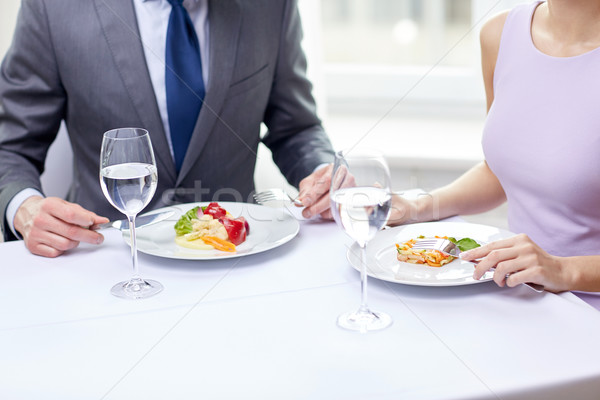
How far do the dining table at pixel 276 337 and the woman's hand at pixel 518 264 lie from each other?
0.08 ft

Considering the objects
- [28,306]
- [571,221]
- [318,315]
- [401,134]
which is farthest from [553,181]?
[401,134]

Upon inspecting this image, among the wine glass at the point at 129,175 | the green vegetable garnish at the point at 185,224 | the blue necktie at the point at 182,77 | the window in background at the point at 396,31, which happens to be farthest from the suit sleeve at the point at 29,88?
the window in background at the point at 396,31

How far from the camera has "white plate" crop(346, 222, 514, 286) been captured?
93 centimetres

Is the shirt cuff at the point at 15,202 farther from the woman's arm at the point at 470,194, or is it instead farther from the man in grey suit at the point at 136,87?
the woman's arm at the point at 470,194

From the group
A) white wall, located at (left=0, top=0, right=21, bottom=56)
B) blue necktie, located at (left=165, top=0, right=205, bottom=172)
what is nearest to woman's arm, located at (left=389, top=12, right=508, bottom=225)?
blue necktie, located at (left=165, top=0, right=205, bottom=172)

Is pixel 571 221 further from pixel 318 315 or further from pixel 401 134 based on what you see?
pixel 401 134

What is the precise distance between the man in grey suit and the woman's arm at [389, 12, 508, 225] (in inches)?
14.7

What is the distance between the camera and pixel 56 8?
5.02 ft

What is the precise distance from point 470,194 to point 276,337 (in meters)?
0.67

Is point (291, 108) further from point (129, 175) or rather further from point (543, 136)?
point (129, 175)

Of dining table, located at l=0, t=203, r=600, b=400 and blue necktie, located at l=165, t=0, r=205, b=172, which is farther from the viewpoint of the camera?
blue necktie, located at l=165, t=0, r=205, b=172

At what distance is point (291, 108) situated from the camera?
1.80 meters

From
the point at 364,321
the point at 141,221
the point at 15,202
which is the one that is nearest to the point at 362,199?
the point at 364,321

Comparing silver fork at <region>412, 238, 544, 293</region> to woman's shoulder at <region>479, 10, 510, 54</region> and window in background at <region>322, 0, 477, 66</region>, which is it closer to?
woman's shoulder at <region>479, 10, 510, 54</region>
